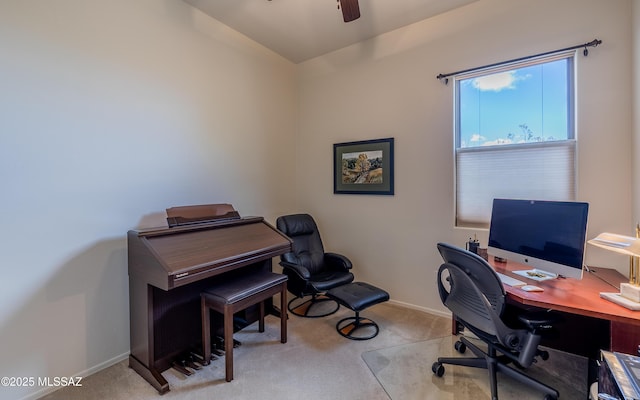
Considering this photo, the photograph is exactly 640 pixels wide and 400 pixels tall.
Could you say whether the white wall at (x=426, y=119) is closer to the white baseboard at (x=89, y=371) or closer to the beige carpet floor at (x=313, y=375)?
the beige carpet floor at (x=313, y=375)

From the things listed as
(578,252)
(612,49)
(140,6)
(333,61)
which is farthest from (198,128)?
(612,49)

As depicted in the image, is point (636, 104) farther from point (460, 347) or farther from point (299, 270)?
→ point (299, 270)

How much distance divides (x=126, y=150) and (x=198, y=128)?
697mm

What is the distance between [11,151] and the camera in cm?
169

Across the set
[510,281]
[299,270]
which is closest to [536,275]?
[510,281]

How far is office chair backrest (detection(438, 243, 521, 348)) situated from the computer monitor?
0.53 metres

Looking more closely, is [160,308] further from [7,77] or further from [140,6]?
[140,6]

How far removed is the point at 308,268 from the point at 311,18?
2.67m

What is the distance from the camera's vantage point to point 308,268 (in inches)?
→ 124

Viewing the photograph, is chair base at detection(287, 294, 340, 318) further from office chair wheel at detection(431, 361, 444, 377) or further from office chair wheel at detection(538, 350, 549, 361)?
office chair wheel at detection(538, 350, 549, 361)

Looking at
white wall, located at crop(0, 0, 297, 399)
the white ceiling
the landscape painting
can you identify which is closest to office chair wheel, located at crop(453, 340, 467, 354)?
the landscape painting

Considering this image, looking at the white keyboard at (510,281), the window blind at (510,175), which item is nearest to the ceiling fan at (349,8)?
the window blind at (510,175)

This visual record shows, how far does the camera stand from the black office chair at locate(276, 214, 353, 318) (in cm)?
279

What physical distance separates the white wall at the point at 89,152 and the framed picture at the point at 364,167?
1.46 meters
